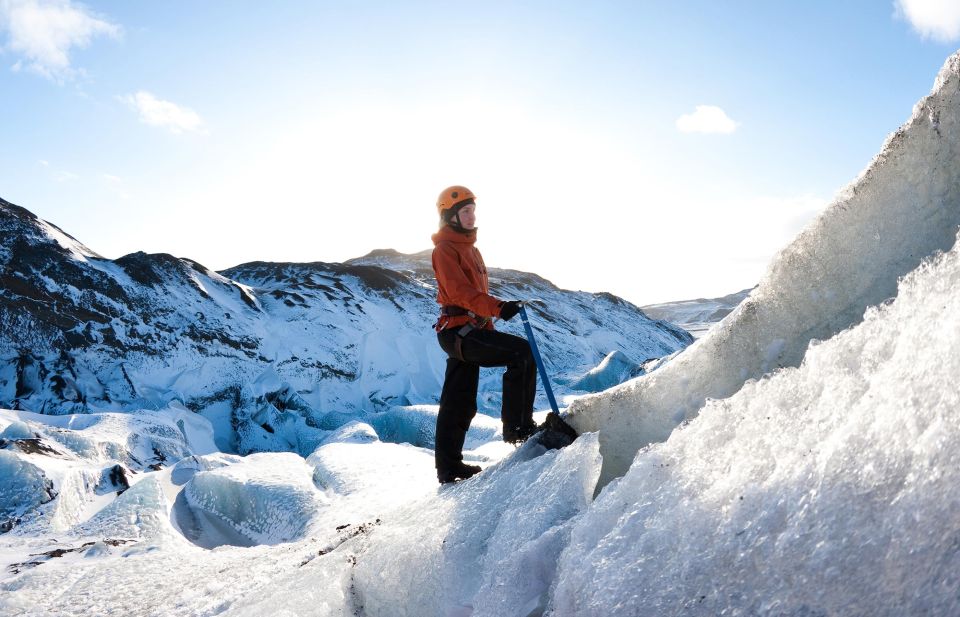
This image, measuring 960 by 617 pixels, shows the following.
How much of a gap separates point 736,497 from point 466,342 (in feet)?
7.41

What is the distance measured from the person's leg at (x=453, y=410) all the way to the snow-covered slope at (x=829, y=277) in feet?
3.55

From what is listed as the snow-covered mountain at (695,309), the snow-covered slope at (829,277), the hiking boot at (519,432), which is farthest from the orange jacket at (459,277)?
the snow-covered mountain at (695,309)

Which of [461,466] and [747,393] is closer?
[747,393]

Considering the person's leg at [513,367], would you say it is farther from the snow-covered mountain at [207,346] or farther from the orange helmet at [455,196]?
the snow-covered mountain at [207,346]

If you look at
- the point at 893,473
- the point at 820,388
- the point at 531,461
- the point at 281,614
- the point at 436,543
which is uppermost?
the point at 820,388

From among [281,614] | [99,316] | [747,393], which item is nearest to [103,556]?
[281,614]

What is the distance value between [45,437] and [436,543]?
719 cm

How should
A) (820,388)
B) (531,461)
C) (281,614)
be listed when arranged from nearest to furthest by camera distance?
1. (820,388)
2. (281,614)
3. (531,461)

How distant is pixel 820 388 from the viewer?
1.67m

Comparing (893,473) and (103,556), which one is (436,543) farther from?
(103,556)

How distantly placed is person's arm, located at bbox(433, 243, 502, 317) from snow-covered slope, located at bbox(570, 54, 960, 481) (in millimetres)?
913

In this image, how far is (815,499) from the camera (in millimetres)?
1252

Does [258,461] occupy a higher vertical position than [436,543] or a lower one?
lower

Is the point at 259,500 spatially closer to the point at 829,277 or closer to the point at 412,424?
the point at 829,277
